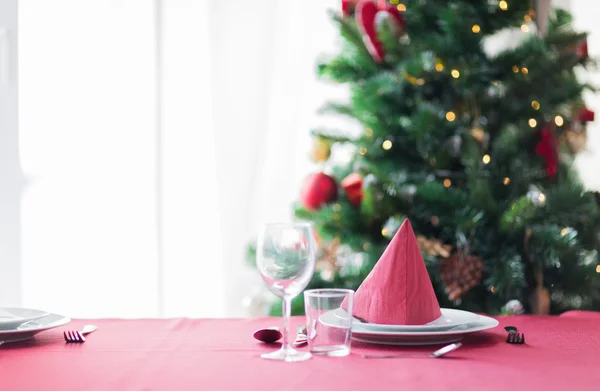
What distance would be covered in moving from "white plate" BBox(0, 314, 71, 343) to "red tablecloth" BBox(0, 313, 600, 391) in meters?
0.02

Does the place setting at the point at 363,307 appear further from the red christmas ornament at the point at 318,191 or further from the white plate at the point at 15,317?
the red christmas ornament at the point at 318,191

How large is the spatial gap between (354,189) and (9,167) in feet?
3.99

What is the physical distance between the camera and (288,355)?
2.98 feet

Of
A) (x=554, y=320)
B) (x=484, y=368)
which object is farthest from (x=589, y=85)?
(x=484, y=368)

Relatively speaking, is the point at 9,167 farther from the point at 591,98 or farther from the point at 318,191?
the point at 591,98

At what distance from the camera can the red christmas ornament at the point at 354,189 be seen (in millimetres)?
2324

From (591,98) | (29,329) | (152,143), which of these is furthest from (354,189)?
(29,329)

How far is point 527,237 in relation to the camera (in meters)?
2.08

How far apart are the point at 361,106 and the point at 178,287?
4.36 feet

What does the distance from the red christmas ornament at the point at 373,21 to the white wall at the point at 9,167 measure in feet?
4.08

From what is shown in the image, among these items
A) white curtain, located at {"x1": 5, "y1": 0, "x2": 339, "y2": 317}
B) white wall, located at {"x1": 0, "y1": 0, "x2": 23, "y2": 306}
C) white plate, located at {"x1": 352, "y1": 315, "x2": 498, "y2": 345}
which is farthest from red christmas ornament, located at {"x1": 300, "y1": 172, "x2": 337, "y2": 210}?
white plate, located at {"x1": 352, "y1": 315, "x2": 498, "y2": 345}

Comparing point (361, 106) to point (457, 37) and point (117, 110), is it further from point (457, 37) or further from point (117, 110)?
point (117, 110)

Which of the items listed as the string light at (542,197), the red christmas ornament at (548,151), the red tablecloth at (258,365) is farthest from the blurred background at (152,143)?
the red tablecloth at (258,365)

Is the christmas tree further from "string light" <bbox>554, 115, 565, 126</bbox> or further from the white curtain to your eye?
the white curtain
